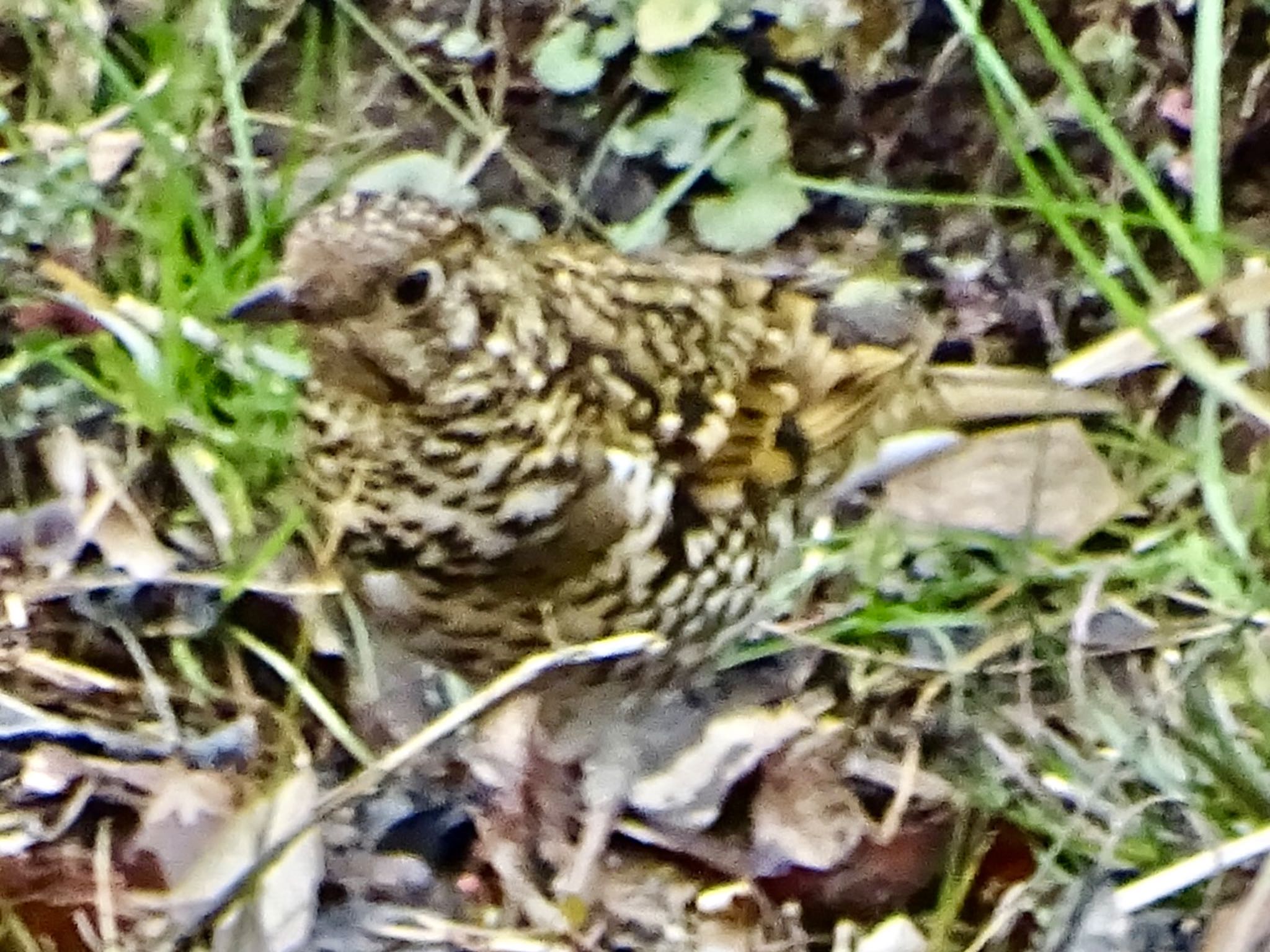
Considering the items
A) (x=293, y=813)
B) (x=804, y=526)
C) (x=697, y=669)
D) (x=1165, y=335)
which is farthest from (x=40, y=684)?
(x=1165, y=335)

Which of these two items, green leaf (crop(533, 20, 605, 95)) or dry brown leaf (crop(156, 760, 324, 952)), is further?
green leaf (crop(533, 20, 605, 95))

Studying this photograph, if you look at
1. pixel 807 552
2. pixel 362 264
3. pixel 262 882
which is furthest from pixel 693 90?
pixel 262 882

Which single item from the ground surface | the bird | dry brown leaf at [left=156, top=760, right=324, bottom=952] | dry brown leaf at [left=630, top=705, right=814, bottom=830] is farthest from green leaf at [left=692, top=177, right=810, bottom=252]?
→ dry brown leaf at [left=156, top=760, right=324, bottom=952]

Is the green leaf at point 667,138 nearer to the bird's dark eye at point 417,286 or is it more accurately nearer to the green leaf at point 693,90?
the green leaf at point 693,90

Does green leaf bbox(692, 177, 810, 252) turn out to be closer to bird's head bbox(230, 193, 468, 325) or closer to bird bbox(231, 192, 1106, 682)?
bird bbox(231, 192, 1106, 682)

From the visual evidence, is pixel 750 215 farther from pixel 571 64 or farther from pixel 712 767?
pixel 712 767

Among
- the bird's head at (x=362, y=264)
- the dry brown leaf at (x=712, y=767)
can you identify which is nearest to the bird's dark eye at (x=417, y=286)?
the bird's head at (x=362, y=264)
